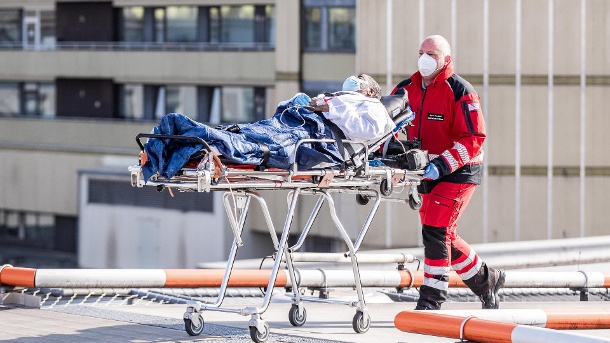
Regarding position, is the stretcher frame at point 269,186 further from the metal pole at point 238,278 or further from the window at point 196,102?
the window at point 196,102

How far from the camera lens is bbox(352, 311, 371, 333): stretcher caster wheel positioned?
365 inches

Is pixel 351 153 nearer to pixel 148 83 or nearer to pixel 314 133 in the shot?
pixel 314 133

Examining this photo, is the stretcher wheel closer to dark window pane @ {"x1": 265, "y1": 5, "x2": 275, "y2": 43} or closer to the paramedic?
the paramedic

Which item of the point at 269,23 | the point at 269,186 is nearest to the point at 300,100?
the point at 269,186

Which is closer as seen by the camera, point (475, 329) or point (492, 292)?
point (475, 329)

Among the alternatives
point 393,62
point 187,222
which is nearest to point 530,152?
point 393,62

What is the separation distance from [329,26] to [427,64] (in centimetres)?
2947

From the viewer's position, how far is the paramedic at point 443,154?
9500 millimetres

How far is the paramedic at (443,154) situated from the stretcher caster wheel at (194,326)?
1517mm

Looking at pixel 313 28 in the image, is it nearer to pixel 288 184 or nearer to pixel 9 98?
pixel 9 98

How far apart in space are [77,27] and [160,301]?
37013mm

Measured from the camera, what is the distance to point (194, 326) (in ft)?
29.2

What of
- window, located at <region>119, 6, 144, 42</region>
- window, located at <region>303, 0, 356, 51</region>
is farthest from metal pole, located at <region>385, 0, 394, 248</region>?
window, located at <region>119, 6, 144, 42</region>

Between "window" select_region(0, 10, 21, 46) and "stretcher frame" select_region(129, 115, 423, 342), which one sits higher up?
"window" select_region(0, 10, 21, 46)
